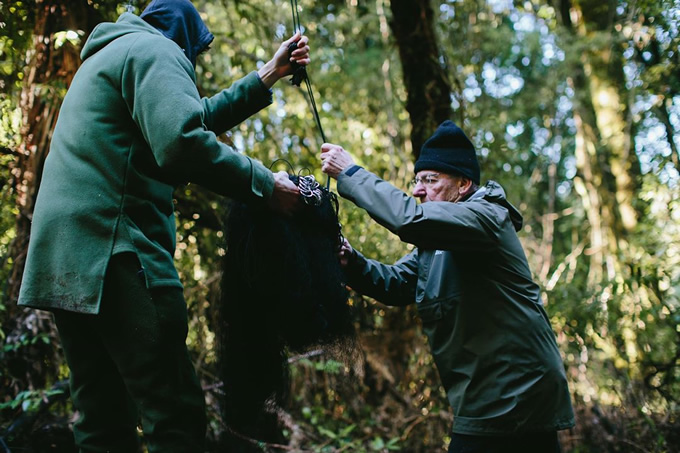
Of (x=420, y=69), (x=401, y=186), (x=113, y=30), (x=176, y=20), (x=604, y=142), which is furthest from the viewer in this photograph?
(x=604, y=142)

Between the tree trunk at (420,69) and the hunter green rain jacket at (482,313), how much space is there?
2.20 m

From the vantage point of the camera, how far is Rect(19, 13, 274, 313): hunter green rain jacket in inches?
67.3

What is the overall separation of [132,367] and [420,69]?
3538 mm

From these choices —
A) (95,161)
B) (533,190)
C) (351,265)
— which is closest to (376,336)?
(351,265)

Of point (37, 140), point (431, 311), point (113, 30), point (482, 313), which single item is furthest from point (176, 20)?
point (37, 140)

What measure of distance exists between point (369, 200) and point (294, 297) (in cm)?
48

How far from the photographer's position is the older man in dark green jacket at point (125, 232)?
67.7 inches

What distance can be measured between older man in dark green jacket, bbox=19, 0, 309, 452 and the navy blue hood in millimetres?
152

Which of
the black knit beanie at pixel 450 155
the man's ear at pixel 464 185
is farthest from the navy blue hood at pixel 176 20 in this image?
the man's ear at pixel 464 185

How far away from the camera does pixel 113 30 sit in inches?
76.6

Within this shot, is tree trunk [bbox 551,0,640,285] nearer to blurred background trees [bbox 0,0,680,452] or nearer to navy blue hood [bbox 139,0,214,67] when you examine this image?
blurred background trees [bbox 0,0,680,452]

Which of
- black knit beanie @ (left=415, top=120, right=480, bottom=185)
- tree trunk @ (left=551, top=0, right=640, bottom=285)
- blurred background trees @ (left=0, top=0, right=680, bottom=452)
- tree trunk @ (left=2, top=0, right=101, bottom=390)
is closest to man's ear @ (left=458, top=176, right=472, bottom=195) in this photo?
black knit beanie @ (left=415, top=120, right=480, bottom=185)

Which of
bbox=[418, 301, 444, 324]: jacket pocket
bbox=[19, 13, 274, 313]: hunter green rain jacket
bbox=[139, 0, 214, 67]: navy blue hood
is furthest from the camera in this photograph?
bbox=[418, 301, 444, 324]: jacket pocket

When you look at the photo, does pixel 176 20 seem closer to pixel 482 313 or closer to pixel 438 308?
pixel 438 308
